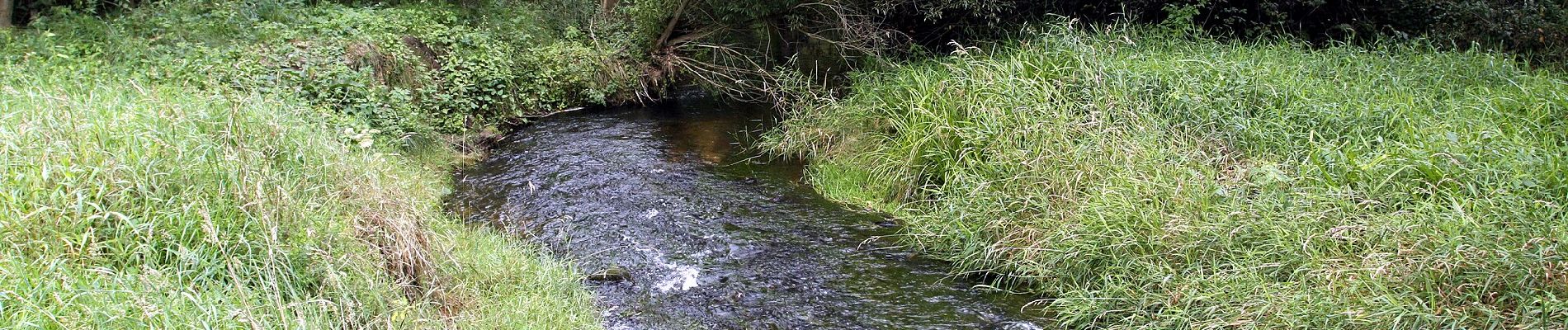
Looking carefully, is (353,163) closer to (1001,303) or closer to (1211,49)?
(1001,303)

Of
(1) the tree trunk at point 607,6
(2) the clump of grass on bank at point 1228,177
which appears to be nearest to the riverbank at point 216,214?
(2) the clump of grass on bank at point 1228,177

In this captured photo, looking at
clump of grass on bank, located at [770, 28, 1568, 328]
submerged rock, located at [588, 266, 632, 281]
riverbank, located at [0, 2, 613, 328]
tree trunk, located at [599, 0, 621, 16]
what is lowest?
tree trunk, located at [599, 0, 621, 16]

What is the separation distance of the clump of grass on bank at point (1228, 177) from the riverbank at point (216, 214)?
2.51m

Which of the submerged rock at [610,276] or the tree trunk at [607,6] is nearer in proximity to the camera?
the submerged rock at [610,276]

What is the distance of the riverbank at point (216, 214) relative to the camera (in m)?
3.01

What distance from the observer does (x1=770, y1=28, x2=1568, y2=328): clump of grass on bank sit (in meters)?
3.79

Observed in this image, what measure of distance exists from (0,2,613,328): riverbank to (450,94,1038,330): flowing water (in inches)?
14.4

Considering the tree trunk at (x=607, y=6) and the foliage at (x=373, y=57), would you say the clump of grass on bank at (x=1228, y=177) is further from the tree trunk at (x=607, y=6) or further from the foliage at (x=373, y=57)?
the tree trunk at (x=607, y=6)

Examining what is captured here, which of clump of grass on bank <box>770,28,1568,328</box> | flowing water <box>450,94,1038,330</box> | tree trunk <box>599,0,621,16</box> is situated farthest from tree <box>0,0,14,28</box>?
clump of grass on bank <box>770,28,1568,328</box>

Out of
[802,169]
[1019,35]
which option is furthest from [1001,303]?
[1019,35]

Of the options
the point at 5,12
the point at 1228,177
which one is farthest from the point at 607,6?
the point at 1228,177

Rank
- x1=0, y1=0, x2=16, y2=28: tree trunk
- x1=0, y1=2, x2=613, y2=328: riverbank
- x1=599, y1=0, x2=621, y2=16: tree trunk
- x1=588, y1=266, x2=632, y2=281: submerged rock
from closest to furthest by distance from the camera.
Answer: x1=0, y1=2, x2=613, y2=328: riverbank → x1=588, y1=266, x2=632, y2=281: submerged rock → x1=0, y1=0, x2=16, y2=28: tree trunk → x1=599, y1=0, x2=621, y2=16: tree trunk

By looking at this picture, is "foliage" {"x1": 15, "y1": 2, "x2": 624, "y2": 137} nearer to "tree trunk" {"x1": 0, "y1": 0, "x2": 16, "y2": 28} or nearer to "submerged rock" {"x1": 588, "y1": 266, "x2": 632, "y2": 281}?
"tree trunk" {"x1": 0, "y1": 0, "x2": 16, "y2": 28}

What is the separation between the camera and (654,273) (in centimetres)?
511
